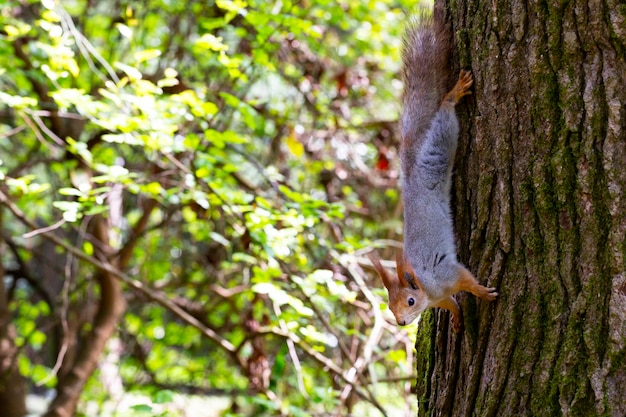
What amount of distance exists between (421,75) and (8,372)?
3.59 m

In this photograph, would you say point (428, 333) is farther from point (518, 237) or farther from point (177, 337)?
point (177, 337)

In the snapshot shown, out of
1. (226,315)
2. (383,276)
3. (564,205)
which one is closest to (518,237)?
(564,205)

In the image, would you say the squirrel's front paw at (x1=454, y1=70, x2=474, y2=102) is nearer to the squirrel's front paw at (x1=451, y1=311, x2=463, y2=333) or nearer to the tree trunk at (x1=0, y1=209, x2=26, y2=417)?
the squirrel's front paw at (x1=451, y1=311, x2=463, y2=333)

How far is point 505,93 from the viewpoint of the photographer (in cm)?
154

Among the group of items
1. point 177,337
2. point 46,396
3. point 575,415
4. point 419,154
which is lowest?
point 46,396

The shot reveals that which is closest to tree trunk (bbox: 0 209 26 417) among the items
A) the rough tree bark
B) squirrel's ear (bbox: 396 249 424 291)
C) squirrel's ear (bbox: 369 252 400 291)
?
squirrel's ear (bbox: 369 252 400 291)

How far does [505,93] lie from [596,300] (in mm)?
470

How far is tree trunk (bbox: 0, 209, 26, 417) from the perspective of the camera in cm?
438

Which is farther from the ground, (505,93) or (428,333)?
(505,93)

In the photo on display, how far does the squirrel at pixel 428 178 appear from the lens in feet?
5.55

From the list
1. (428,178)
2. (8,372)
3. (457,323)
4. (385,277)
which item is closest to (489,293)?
(457,323)

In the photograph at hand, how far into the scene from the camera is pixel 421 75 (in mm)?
1854

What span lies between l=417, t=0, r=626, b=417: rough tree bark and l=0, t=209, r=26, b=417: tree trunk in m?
3.54

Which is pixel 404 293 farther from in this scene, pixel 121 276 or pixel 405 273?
pixel 121 276
